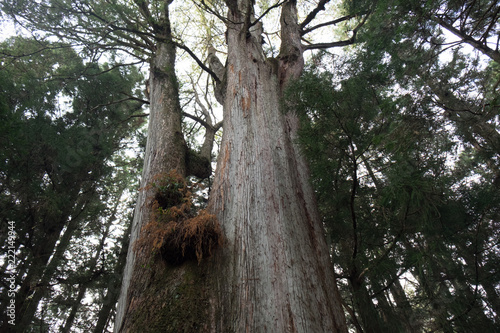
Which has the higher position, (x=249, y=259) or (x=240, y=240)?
(x=240, y=240)

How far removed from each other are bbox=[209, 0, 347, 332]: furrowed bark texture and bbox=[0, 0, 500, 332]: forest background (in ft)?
1.27

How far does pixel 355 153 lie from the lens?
8.30 feet

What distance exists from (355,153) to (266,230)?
1.20m

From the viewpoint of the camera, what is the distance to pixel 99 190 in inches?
285

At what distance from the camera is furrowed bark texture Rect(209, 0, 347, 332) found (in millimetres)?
1666

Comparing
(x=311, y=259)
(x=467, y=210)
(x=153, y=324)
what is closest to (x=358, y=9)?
(x=467, y=210)

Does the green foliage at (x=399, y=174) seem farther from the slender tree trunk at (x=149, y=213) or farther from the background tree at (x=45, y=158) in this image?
the background tree at (x=45, y=158)

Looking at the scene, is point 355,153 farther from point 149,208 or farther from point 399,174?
point 149,208

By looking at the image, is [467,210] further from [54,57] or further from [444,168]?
[54,57]

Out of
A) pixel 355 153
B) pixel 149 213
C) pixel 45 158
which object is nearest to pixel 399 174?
pixel 355 153

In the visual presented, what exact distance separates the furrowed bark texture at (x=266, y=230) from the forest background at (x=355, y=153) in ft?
1.27

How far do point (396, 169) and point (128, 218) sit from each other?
8.09 metres

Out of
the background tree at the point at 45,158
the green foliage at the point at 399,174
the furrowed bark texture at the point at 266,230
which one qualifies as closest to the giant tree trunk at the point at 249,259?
the furrowed bark texture at the point at 266,230

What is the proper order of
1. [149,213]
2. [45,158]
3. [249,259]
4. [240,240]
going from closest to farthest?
[249,259] → [240,240] → [149,213] → [45,158]
